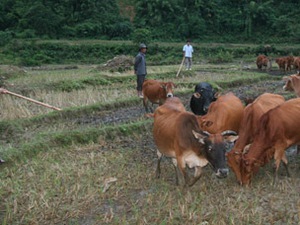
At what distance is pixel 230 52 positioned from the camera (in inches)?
1276

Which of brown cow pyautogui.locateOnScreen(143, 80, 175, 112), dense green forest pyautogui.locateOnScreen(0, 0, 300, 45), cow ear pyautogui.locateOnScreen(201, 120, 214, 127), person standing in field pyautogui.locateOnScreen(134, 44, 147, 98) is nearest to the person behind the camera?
cow ear pyautogui.locateOnScreen(201, 120, 214, 127)

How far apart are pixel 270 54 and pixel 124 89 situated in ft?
66.1

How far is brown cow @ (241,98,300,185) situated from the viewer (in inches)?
240

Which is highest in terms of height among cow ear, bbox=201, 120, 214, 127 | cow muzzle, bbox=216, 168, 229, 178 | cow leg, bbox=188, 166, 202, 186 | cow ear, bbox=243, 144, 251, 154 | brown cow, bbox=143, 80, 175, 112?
cow ear, bbox=201, 120, 214, 127

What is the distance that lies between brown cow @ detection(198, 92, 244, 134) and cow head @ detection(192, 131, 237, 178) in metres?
1.19

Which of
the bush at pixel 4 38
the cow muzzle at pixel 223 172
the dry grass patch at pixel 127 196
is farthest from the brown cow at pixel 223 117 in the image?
the bush at pixel 4 38

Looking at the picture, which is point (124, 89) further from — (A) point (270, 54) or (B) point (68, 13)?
(B) point (68, 13)

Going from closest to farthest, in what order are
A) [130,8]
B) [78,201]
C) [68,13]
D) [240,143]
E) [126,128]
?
[78,201]
[240,143]
[126,128]
[68,13]
[130,8]

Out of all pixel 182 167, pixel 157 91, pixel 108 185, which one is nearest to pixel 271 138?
pixel 182 167

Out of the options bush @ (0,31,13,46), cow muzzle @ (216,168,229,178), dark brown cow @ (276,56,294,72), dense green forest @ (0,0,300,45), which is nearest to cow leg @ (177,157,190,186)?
cow muzzle @ (216,168,229,178)

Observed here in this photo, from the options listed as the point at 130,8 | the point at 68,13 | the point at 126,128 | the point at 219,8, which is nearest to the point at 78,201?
the point at 126,128

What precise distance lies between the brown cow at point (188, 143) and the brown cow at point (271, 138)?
18.7 inches

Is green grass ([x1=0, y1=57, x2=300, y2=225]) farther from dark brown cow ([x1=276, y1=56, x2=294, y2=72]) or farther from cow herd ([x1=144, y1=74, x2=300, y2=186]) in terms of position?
dark brown cow ([x1=276, y1=56, x2=294, y2=72])

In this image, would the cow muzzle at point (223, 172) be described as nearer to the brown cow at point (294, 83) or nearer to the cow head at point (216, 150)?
the cow head at point (216, 150)
